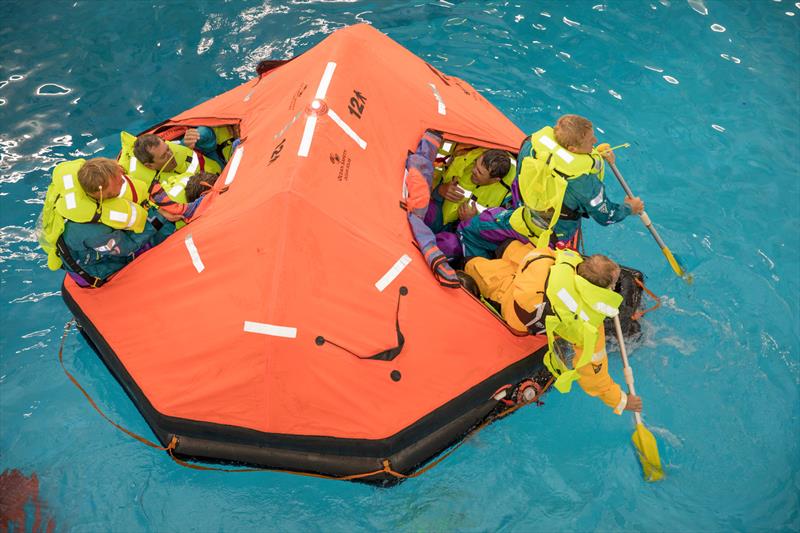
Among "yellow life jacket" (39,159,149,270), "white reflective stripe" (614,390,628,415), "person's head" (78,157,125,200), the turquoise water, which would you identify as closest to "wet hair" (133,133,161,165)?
"yellow life jacket" (39,159,149,270)

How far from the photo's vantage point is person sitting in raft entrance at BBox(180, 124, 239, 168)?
11.4 ft

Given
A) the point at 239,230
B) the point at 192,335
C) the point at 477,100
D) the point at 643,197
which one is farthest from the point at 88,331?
the point at 643,197

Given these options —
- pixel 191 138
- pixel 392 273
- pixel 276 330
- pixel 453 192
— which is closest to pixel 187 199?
pixel 191 138

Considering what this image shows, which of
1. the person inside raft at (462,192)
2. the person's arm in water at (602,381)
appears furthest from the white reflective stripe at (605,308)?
the person inside raft at (462,192)

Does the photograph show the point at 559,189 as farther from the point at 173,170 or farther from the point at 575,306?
the point at 173,170

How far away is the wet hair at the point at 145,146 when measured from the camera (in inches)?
124

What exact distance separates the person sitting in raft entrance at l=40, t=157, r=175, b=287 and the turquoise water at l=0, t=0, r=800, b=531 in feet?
2.67

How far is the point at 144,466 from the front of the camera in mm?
3088

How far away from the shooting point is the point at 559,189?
9.37 feet

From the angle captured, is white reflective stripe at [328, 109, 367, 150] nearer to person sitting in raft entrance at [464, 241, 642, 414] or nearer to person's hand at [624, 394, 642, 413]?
person sitting in raft entrance at [464, 241, 642, 414]

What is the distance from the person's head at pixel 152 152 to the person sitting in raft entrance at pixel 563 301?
1.72m

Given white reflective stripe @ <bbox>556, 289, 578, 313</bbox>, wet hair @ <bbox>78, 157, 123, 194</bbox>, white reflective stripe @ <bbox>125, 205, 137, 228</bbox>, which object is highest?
wet hair @ <bbox>78, 157, 123, 194</bbox>

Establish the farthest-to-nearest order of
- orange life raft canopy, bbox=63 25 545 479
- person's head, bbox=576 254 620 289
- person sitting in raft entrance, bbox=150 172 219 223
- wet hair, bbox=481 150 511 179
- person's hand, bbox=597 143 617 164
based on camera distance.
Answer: wet hair, bbox=481 150 511 179, person's hand, bbox=597 143 617 164, person sitting in raft entrance, bbox=150 172 219 223, orange life raft canopy, bbox=63 25 545 479, person's head, bbox=576 254 620 289

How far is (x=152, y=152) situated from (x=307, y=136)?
3.14 ft
